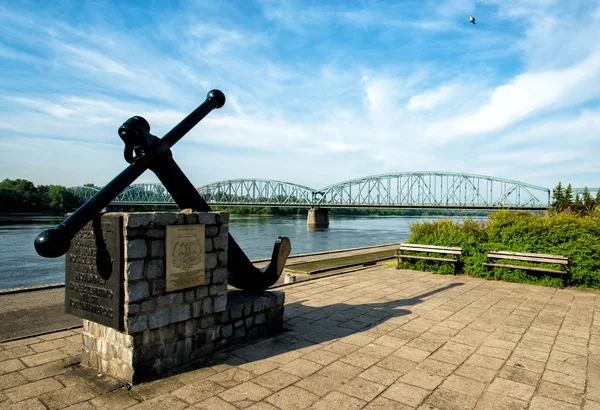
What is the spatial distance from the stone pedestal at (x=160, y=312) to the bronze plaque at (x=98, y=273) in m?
0.06

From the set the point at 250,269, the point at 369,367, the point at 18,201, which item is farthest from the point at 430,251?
the point at 18,201

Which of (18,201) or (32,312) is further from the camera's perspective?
(18,201)

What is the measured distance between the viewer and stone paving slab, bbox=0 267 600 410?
327 cm

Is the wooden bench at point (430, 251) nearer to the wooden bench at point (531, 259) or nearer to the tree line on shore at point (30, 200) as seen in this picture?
the wooden bench at point (531, 259)

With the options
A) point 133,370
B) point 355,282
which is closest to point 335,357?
point 133,370

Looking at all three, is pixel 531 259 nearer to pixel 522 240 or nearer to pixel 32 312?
pixel 522 240

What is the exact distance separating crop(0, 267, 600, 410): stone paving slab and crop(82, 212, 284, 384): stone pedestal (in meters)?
0.17

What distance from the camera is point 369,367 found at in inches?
157

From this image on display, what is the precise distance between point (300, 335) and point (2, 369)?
3055mm

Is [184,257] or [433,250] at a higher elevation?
[184,257]

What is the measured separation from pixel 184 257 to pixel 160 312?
1.83 ft

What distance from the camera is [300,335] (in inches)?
196

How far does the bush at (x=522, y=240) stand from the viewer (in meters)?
8.52

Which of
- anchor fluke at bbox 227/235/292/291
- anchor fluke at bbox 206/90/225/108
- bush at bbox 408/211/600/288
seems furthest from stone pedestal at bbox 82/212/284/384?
bush at bbox 408/211/600/288
